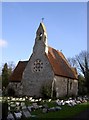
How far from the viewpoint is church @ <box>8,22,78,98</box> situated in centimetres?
4409

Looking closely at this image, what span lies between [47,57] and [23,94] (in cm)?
717

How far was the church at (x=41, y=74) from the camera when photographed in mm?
44094

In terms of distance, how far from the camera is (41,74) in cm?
4488

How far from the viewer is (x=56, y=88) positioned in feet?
144

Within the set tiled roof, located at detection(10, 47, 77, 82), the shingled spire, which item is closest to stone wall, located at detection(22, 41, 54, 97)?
the shingled spire

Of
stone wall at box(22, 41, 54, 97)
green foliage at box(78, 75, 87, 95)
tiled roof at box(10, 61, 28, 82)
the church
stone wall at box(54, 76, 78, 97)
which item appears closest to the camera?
the church

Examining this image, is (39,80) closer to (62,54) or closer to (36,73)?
(36,73)

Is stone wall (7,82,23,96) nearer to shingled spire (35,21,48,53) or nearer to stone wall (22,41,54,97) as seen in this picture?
stone wall (22,41,54,97)

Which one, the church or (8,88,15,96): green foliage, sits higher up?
the church

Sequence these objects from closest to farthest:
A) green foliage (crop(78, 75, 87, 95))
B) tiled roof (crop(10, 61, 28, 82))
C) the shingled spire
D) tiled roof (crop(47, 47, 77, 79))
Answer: tiled roof (crop(47, 47, 77, 79))
the shingled spire
tiled roof (crop(10, 61, 28, 82))
green foliage (crop(78, 75, 87, 95))

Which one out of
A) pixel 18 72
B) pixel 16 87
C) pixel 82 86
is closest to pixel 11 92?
pixel 16 87

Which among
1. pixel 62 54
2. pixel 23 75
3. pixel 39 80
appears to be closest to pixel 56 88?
pixel 39 80

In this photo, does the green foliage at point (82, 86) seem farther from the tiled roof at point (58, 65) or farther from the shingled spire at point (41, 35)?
the shingled spire at point (41, 35)

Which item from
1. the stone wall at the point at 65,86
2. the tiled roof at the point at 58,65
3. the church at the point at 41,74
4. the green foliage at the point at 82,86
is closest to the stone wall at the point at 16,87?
the church at the point at 41,74
